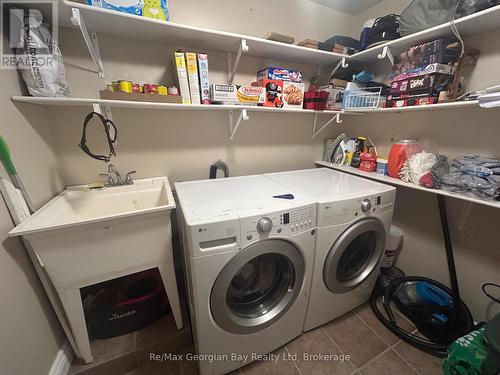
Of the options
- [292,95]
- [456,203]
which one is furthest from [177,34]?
[456,203]

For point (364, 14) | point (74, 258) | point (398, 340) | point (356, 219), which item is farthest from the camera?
point (364, 14)

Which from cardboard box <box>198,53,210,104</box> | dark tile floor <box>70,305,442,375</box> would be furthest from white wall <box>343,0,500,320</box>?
cardboard box <box>198,53,210,104</box>

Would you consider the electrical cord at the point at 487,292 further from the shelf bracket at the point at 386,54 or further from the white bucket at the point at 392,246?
A: the shelf bracket at the point at 386,54

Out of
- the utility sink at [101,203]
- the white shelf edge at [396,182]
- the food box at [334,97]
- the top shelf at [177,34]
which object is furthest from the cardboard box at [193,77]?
the white shelf edge at [396,182]

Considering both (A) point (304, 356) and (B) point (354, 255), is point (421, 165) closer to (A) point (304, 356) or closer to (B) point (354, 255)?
(B) point (354, 255)

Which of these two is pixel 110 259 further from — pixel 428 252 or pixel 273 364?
pixel 428 252

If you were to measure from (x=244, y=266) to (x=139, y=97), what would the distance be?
1079 millimetres

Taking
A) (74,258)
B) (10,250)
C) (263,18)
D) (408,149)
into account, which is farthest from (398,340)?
(263,18)

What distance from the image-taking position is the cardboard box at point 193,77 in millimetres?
1145

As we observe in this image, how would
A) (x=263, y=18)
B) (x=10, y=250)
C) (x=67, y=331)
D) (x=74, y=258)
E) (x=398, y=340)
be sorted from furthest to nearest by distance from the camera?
(x=263, y=18) → (x=398, y=340) → (x=67, y=331) → (x=74, y=258) → (x=10, y=250)

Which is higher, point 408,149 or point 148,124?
point 148,124

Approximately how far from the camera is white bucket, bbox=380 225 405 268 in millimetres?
1587

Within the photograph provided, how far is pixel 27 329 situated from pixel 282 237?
1.16 m

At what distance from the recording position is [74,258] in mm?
909
